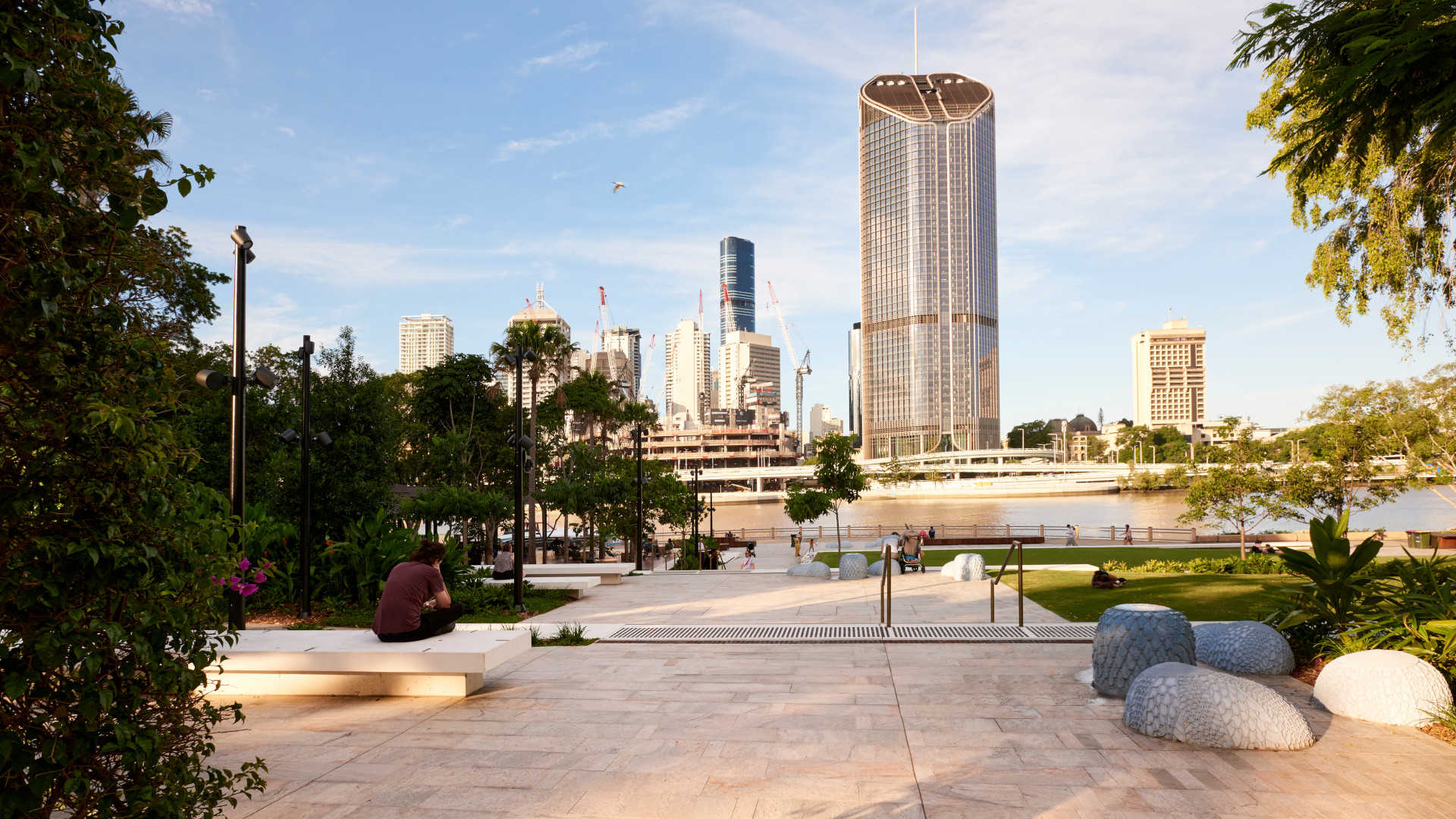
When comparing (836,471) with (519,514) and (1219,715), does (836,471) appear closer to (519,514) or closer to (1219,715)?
(519,514)

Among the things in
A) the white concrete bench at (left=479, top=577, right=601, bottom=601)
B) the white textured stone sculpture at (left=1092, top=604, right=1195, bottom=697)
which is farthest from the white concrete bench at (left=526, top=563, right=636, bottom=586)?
the white textured stone sculpture at (left=1092, top=604, right=1195, bottom=697)

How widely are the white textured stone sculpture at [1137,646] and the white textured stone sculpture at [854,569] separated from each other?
37.8ft

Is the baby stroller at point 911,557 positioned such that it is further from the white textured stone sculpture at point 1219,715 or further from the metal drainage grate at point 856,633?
the white textured stone sculpture at point 1219,715

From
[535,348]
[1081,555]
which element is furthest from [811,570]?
[535,348]

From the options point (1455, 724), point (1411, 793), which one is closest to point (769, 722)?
point (1411, 793)

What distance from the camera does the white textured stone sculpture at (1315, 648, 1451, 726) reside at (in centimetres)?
602

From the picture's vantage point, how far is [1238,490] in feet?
87.7

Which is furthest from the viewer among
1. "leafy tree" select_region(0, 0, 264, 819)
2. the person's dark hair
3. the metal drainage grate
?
the metal drainage grate

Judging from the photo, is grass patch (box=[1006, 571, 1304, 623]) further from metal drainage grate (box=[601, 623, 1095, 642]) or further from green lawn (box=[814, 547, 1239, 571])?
green lawn (box=[814, 547, 1239, 571])

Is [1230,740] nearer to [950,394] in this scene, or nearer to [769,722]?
[769,722]

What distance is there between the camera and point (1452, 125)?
4.83 meters

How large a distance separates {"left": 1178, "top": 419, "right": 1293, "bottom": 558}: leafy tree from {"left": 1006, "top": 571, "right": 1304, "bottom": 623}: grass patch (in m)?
11.6

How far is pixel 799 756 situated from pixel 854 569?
44.3 ft

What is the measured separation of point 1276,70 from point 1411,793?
26.9 feet
